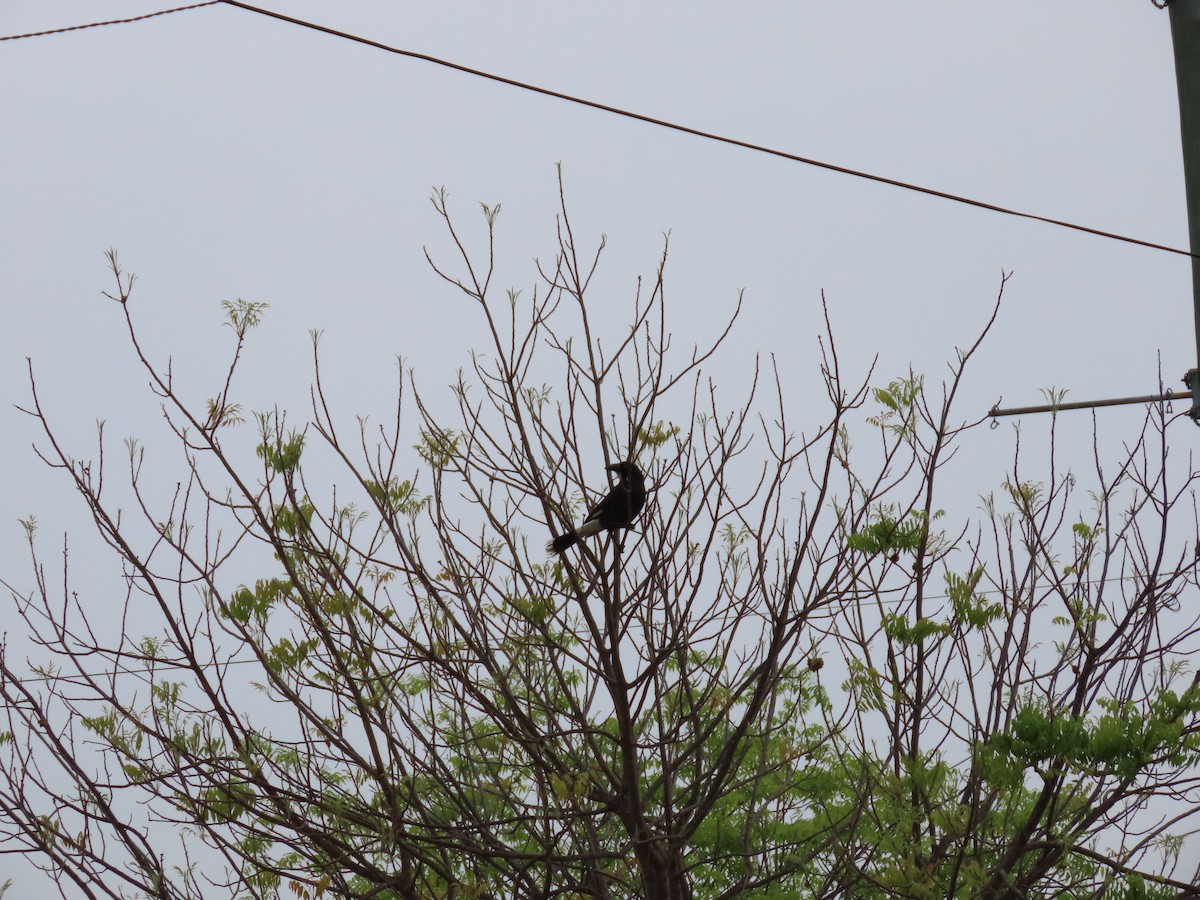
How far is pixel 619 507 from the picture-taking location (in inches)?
137

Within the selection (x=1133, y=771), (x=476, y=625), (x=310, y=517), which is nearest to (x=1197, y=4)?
(x=1133, y=771)

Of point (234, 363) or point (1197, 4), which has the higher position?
point (1197, 4)

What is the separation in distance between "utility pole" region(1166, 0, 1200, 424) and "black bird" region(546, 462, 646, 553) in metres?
1.87

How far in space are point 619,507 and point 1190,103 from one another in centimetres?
228

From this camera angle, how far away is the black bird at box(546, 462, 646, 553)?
3.29 meters

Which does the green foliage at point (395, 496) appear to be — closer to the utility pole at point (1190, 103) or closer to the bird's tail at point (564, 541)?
the bird's tail at point (564, 541)

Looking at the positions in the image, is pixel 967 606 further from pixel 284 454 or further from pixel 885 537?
→ pixel 284 454

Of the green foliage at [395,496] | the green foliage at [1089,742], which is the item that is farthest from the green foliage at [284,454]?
the green foliage at [1089,742]

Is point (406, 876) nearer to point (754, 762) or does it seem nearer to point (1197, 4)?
point (754, 762)

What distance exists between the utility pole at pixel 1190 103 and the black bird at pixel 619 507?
1.87 metres

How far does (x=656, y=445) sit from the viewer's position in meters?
3.44

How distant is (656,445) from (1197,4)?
7.56ft

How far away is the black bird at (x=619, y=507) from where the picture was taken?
3295mm

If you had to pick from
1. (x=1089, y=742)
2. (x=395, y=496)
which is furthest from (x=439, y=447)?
(x=1089, y=742)
